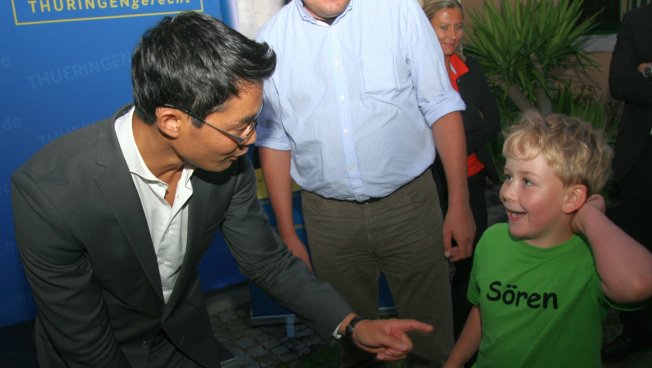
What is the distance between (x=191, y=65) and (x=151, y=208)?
515mm

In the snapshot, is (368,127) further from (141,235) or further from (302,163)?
(141,235)

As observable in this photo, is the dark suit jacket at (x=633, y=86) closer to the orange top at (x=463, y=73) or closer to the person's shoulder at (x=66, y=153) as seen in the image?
the orange top at (x=463, y=73)

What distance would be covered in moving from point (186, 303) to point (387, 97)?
1.15 metres

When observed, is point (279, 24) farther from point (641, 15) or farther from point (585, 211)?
point (641, 15)

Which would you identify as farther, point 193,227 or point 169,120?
point 193,227

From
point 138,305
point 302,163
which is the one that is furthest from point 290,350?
point 138,305

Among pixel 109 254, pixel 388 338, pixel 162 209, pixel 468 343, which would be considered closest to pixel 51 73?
pixel 162 209

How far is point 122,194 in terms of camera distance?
5.95 ft

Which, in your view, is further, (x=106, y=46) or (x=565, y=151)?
(x=106, y=46)

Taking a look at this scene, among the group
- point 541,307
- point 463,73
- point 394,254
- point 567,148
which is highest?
point 567,148

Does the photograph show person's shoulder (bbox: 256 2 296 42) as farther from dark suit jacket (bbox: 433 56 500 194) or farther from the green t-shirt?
the green t-shirt

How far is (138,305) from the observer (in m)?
1.97

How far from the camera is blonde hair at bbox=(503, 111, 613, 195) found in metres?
1.92

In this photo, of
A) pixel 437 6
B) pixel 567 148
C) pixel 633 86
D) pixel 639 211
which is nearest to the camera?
pixel 567 148
